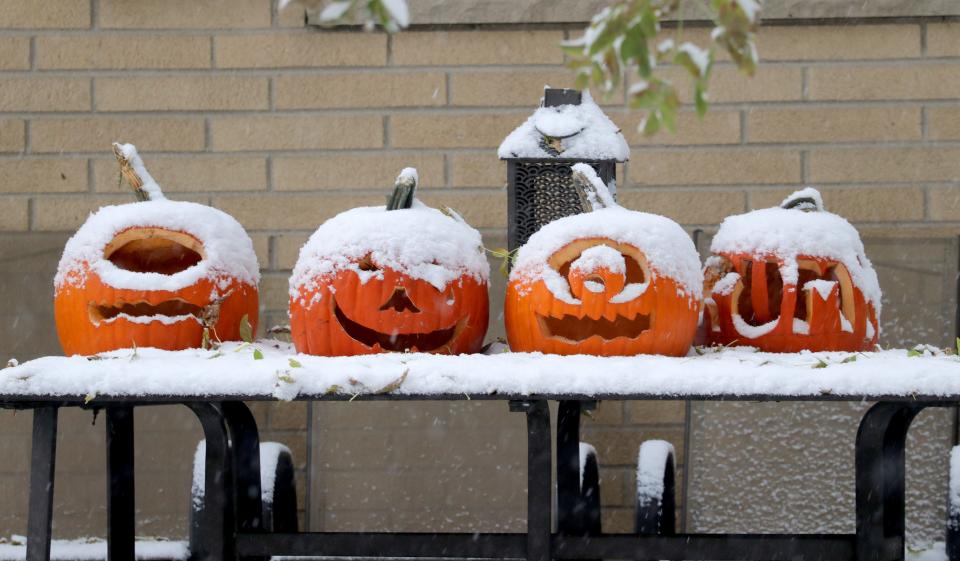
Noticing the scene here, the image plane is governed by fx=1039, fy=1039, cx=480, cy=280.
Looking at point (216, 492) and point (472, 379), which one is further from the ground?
point (472, 379)

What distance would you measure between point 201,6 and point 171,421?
1381mm

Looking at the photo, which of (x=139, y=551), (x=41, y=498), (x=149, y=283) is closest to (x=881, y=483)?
(x=149, y=283)

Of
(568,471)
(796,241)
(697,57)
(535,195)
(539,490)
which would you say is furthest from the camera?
(568,471)

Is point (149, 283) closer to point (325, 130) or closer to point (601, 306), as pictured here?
point (601, 306)

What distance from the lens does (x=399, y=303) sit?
2.09 meters

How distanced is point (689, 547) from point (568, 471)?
0.47 m

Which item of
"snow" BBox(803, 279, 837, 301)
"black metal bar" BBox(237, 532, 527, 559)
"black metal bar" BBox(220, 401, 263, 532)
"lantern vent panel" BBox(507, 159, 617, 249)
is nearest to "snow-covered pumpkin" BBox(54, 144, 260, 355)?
"black metal bar" BBox(220, 401, 263, 532)

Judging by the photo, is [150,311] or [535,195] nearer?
[150,311]

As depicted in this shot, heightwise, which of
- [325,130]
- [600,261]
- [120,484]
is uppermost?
[325,130]

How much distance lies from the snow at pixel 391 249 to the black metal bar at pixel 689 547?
0.60m

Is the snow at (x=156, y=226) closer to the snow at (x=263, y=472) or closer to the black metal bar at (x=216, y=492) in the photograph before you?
the black metal bar at (x=216, y=492)

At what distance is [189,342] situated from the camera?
7.14 ft

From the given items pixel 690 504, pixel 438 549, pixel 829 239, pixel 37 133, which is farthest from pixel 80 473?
pixel 829 239

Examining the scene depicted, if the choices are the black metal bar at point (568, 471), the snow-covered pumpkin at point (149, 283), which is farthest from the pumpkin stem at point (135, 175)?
the black metal bar at point (568, 471)
